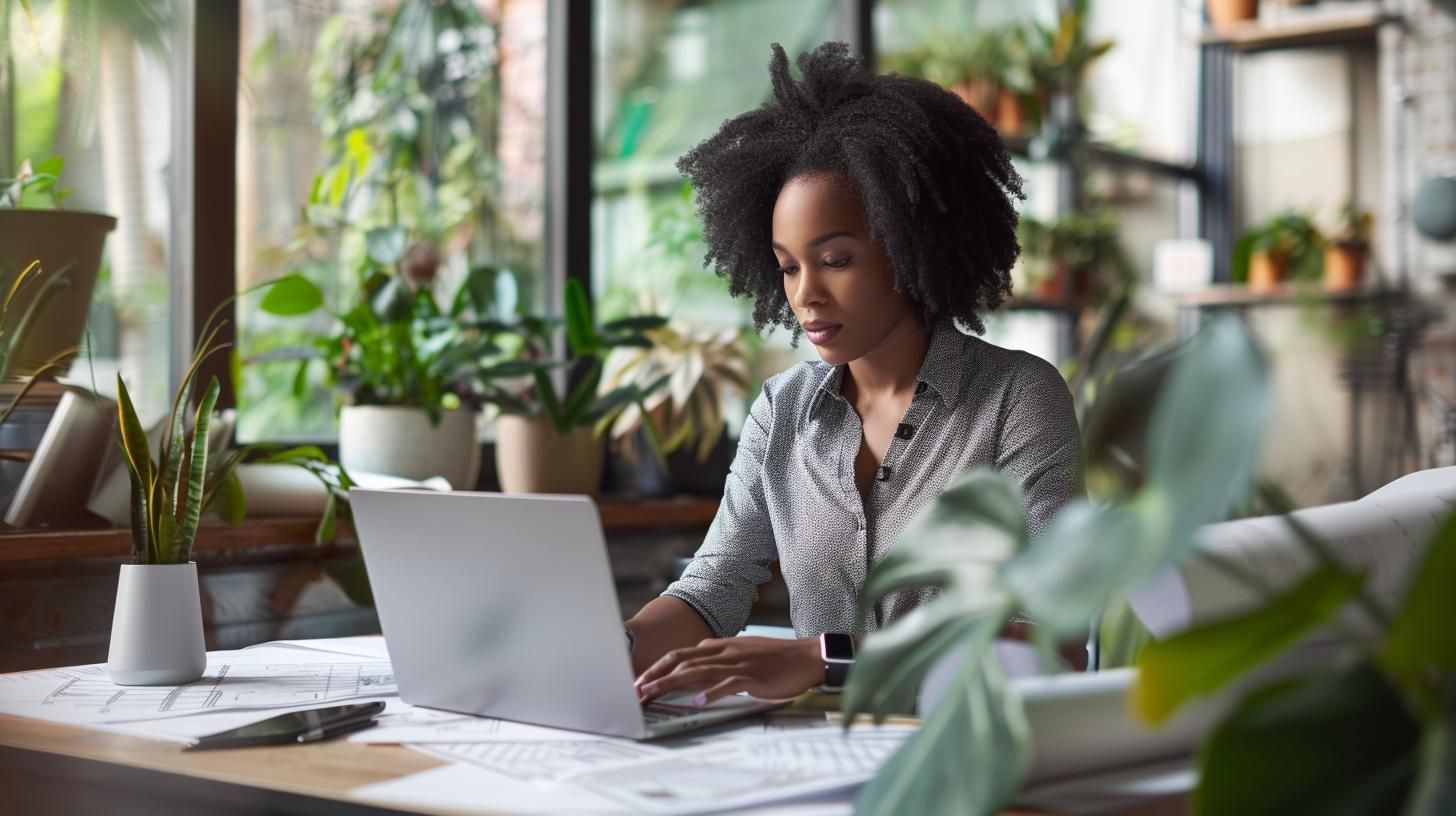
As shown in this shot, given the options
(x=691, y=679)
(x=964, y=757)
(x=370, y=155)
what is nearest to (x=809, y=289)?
(x=691, y=679)

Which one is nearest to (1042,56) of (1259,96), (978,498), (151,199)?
(1259,96)

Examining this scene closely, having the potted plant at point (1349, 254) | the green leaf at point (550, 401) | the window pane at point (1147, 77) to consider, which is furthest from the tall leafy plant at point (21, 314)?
the potted plant at point (1349, 254)

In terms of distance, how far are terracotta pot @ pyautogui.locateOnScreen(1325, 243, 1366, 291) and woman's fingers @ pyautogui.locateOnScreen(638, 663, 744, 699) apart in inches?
205

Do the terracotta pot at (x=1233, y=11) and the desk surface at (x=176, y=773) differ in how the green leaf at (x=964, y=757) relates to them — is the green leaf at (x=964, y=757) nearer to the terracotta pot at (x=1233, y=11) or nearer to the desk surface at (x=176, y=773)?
the desk surface at (x=176, y=773)

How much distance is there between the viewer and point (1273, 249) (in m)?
5.96

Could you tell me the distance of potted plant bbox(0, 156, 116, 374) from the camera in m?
1.91

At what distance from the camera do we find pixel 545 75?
3.26m

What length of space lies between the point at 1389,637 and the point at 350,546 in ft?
6.60

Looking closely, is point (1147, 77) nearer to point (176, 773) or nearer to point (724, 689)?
point (724, 689)

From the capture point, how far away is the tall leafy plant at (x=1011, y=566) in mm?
551

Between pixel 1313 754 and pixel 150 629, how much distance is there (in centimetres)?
112

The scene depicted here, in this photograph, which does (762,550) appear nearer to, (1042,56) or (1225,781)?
(1225,781)

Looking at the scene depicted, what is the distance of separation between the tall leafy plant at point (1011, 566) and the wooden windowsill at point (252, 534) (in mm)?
1396

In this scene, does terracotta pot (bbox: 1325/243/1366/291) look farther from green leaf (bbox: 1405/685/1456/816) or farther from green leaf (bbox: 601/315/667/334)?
green leaf (bbox: 1405/685/1456/816)
